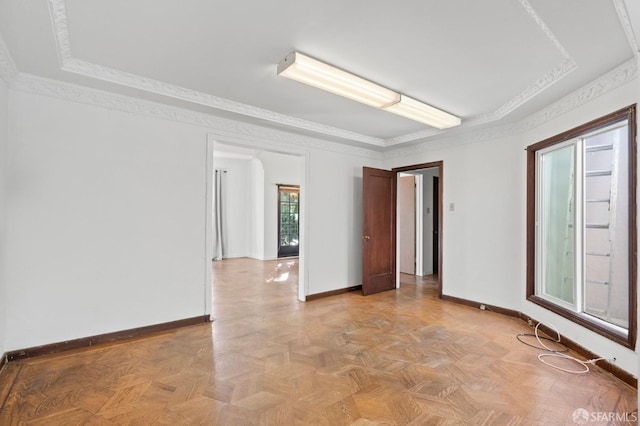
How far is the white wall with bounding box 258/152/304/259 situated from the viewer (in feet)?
29.5

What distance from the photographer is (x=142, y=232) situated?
3.38 m

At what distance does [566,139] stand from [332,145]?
306 centimetres

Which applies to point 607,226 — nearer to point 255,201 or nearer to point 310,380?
point 310,380

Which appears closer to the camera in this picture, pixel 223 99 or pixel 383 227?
pixel 223 99

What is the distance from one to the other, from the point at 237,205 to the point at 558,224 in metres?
7.94

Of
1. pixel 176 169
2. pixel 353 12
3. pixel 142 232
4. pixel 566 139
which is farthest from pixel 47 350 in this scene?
pixel 566 139

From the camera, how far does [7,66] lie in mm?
2484

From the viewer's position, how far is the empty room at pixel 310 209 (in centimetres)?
212

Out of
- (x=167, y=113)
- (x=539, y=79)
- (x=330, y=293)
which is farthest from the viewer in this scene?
(x=330, y=293)

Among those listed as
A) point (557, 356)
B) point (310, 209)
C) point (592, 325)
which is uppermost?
point (310, 209)

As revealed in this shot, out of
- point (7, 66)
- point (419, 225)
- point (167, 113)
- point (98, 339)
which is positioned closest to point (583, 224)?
point (419, 225)

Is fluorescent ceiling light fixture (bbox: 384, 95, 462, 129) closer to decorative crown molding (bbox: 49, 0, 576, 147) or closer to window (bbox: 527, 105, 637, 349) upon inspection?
decorative crown molding (bbox: 49, 0, 576, 147)

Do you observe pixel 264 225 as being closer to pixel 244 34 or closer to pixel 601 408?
pixel 244 34

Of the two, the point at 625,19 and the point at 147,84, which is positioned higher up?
the point at 147,84
